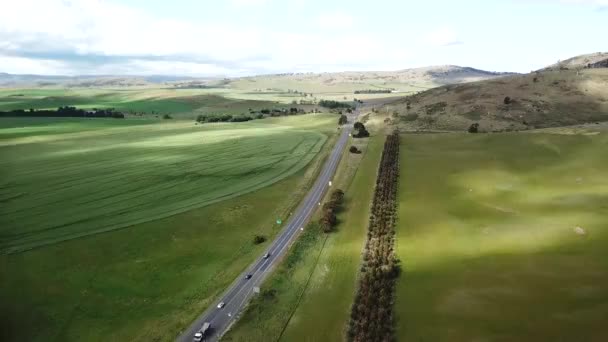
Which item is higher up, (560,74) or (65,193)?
(560,74)

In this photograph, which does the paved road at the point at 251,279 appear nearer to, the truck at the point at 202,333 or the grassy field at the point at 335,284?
the truck at the point at 202,333

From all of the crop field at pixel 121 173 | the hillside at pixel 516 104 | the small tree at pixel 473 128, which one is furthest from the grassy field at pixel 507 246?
the crop field at pixel 121 173

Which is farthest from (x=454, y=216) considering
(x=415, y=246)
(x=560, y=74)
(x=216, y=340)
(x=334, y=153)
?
(x=560, y=74)

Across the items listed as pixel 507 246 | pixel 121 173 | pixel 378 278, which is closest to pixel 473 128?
pixel 507 246

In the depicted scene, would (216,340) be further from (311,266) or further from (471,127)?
(471,127)

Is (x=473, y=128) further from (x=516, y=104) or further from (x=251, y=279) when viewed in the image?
(x=251, y=279)

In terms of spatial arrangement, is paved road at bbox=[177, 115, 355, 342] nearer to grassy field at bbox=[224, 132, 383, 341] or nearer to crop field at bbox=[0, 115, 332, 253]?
grassy field at bbox=[224, 132, 383, 341]

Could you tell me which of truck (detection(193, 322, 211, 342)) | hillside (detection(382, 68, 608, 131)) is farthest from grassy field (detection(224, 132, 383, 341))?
hillside (detection(382, 68, 608, 131))
